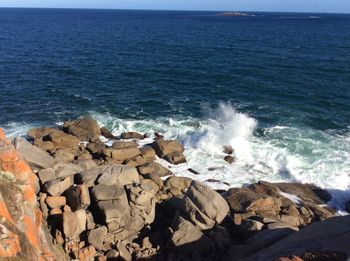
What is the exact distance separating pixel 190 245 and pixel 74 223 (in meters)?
6.44

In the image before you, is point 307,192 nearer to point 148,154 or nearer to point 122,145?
point 148,154

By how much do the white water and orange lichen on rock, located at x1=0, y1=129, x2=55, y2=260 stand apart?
14.3m

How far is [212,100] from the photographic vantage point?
4850 centimetres

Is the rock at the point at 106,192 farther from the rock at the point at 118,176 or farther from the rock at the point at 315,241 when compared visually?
the rock at the point at 315,241

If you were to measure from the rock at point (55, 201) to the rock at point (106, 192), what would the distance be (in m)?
1.81

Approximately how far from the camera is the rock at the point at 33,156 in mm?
25109

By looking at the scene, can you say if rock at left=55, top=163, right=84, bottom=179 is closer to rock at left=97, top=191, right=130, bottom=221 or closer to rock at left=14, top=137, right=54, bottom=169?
rock at left=14, top=137, right=54, bottom=169

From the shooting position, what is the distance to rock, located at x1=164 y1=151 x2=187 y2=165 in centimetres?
3306

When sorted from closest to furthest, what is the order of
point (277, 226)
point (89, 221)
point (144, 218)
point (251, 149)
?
point (277, 226) < point (89, 221) < point (144, 218) < point (251, 149)

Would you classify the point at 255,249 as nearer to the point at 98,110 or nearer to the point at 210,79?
the point at 98,110

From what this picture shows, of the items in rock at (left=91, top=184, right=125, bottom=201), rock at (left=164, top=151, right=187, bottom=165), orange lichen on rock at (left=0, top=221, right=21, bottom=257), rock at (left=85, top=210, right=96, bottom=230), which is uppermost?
orange lichen on rock at (left=0, top=221, right=21, bottom=257)

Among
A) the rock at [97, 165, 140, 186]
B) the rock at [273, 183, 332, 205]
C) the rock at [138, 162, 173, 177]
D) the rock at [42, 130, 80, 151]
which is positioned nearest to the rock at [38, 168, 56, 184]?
the rock at [97, 165, 140, 186]

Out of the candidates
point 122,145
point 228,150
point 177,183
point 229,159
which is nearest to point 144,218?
point 177,183

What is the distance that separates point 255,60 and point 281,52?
11.1m
